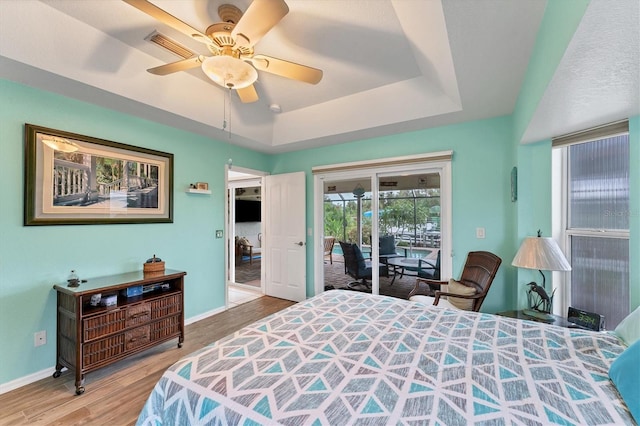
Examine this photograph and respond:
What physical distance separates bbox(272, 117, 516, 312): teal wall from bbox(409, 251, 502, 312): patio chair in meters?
0.27

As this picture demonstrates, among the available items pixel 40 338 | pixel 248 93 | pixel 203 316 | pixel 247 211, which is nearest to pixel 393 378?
pixel 248 93

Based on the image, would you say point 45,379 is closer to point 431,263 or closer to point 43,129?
point 43,129

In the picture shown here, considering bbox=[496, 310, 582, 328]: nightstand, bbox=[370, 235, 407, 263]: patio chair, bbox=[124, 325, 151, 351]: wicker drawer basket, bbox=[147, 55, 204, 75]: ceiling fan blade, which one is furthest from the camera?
bbox=[370, 235, 407, 263]: patio chair

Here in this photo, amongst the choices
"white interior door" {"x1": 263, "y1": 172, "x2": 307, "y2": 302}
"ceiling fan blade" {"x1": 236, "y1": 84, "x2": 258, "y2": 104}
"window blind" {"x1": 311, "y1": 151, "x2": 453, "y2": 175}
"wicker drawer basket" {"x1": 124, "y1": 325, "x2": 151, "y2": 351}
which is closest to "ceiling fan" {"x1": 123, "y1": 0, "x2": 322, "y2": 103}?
"ceiling fan blade" {"x1": 236, "y1": 84, "x2": 258, "y2": 104}

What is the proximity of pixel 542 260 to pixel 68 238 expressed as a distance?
3.87 meters

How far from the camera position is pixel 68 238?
231 centimetres

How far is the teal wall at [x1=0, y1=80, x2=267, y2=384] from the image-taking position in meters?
2.03

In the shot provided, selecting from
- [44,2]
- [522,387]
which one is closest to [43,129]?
[44,2]

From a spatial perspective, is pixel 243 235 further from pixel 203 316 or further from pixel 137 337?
pixel 137 337

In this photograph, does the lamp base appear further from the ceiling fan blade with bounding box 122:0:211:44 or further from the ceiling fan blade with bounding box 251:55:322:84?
the ceiling fan blade with bounding box 122:0:211:44

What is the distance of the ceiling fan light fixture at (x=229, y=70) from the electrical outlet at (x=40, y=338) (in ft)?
8.07

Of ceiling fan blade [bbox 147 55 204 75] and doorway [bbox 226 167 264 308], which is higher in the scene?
ceiling fan blade [bbox 147 55 204 75]

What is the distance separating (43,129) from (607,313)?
467 cm

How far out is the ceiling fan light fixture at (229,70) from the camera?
1.65m
